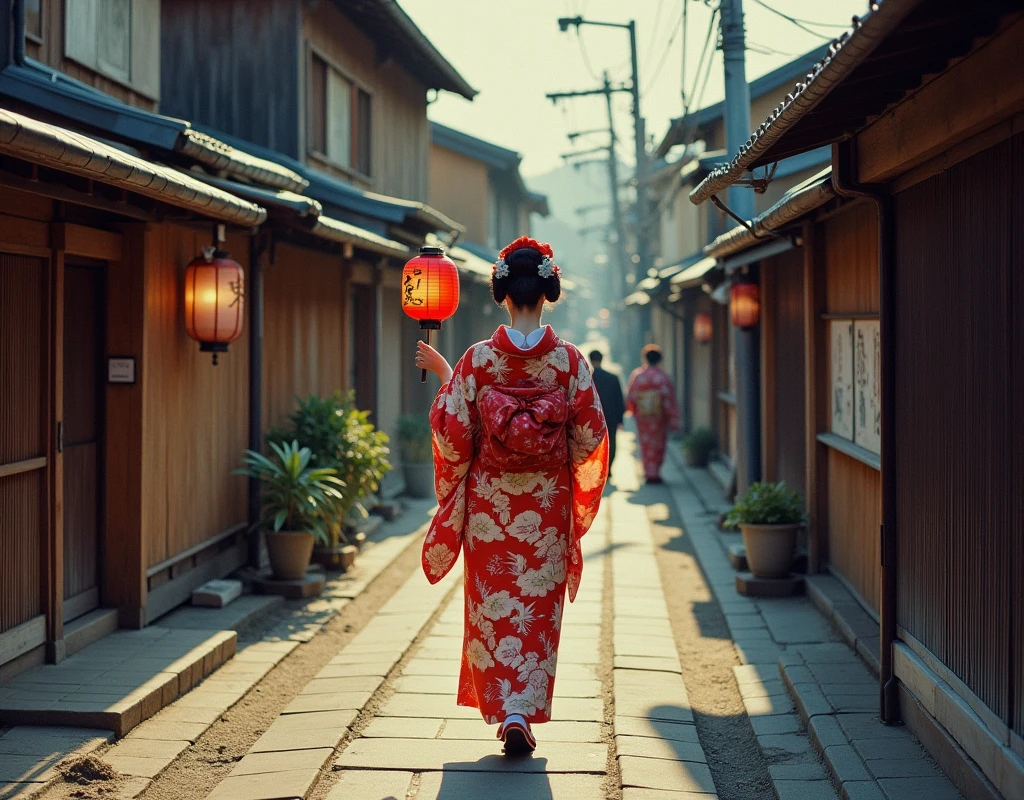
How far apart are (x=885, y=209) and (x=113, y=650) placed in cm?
520

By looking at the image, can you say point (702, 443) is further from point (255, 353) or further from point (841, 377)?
point (255, 353)

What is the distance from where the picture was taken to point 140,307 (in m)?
7.69

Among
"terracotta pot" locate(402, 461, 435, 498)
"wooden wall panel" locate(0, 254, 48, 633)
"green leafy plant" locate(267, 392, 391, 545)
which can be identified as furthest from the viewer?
"terracotta pot" locate(402, 461, 435, 498)

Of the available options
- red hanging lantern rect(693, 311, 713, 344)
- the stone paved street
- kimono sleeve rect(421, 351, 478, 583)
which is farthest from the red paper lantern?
red hanging lantern rect(693, 311, 713, 344)

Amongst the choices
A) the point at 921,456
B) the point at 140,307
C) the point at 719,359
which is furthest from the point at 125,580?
the point at 719,359

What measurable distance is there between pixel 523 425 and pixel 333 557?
5611 millimetres

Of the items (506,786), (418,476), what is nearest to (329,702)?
(506,786)

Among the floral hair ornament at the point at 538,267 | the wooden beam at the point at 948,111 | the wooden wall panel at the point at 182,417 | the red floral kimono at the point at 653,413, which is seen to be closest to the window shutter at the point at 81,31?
the wooden wall panel at the point at 182,417

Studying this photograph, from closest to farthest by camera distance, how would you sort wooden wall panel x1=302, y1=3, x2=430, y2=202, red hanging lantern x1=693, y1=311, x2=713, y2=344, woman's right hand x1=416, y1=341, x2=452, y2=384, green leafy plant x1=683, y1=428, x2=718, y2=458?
woman's right hand x1=416, y1=341, x2=452, y2=384 < wooden wall panel x1=302, y1=3, x2=430, y2=202 < green leafy plant x1=683, y1=428, x2=718, y2=458 < red hanging lantern x1=693, y1=311, x2=713, y2=344

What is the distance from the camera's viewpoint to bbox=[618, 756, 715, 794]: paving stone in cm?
523

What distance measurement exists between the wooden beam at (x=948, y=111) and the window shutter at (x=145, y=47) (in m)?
6.73

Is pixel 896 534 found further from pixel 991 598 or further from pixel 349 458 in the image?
pixel 349 458

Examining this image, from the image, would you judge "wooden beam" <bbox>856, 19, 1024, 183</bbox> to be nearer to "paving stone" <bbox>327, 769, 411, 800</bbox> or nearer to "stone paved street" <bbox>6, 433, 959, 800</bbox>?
"stone paved street" <bbox>6, 433, 959, 800</bbox>

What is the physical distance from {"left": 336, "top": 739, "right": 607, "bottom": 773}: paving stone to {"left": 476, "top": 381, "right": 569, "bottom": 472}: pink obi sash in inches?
54.8
